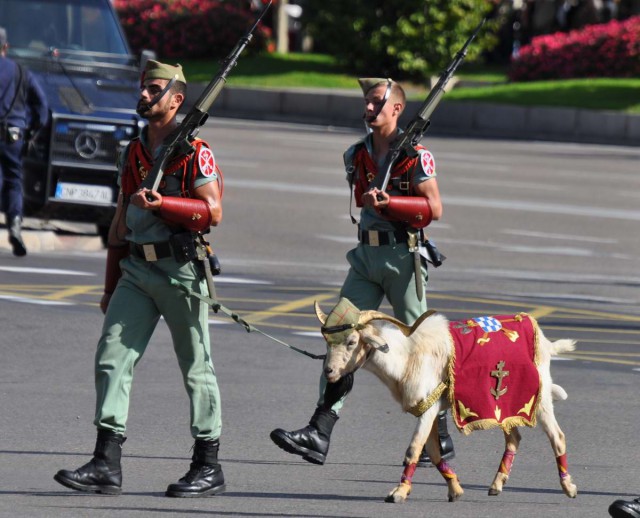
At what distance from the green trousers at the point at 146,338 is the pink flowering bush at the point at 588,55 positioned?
105ft

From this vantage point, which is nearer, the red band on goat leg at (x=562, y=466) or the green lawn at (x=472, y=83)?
the red band on goat leg at (x=562, y=466)

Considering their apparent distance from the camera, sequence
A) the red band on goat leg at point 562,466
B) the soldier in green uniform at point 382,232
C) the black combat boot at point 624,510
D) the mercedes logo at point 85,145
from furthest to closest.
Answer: the mercedes logo at point 85,145 → the soldier in green uniform at point 382,232 → the red band on goat leg at point 562,466 → the black combat boot at point 624,510

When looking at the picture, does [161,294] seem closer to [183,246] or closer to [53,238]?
[183,246]

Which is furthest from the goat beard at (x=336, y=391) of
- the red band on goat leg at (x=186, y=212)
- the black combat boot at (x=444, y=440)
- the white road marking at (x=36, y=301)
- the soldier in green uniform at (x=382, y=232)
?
the white road marking at (x=36, y=301)

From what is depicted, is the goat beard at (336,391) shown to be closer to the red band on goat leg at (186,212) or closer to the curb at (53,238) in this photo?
the red band on goat leg at (186,212)

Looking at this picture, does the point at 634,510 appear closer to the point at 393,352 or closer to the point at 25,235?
the point at 393,352

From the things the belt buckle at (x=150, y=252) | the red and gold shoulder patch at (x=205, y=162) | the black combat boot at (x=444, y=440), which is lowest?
the black combat boot at (x=444, y=440)

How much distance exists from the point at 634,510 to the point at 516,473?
4.49 feet

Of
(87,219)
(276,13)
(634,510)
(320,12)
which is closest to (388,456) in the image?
(634,510)

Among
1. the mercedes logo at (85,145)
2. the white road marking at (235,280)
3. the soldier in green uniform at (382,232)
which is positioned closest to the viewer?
the soldier in green uniform at (382,232)

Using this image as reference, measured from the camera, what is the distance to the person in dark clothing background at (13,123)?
46.7ft

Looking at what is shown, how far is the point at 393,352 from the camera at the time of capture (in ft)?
22.8

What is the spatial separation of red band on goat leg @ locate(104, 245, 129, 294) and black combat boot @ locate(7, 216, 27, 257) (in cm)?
722

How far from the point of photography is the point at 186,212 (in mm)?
6867
